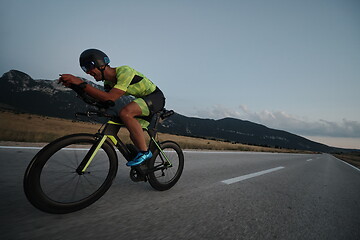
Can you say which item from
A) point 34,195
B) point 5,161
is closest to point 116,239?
point 34,195

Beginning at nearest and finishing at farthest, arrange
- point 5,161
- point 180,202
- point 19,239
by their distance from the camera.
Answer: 1. point 19,239
2. point 180,202
3. point 5,161

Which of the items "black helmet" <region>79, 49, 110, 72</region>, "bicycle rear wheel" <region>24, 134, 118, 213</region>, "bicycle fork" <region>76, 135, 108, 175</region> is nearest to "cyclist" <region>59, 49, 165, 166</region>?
"black helmet" <region>79, 49, 110, 72</region>

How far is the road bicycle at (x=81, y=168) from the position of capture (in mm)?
→ 1559

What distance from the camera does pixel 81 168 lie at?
1947 mm

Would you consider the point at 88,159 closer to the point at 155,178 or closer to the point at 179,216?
the point at 155,178

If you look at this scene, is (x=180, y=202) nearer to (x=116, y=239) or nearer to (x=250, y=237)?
(x=250, y=237)

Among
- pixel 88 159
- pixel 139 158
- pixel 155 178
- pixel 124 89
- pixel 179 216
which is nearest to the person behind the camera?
pixel 179 216

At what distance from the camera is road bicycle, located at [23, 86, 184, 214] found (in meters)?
1.56

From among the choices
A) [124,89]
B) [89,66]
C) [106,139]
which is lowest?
[106,139]

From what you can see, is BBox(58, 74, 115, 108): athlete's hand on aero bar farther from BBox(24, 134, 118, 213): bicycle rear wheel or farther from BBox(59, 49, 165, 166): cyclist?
BBox(24, 134, 118, 213): bicycle rear wheel

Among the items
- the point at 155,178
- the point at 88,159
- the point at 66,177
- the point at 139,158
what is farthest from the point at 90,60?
the point at 155,178

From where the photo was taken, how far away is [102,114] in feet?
6.83

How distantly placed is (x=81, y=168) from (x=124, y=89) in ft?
3.40

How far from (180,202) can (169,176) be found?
2.75 ft
